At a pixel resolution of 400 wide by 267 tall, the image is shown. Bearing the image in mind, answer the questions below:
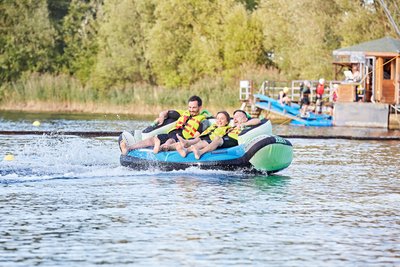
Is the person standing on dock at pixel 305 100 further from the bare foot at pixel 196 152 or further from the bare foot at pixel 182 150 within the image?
the bare foot at pixel 196 152

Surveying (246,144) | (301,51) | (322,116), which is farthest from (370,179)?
(301,51)

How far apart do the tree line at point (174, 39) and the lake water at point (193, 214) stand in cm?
3195

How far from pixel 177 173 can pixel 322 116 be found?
27.0 meters

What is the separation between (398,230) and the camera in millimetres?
13695

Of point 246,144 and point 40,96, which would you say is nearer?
point 246,144

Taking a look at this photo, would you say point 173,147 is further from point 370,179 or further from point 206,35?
point 206,35

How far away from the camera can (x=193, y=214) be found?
1489cm

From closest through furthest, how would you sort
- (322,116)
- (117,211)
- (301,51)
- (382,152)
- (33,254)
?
(33,254), (117,211), (382,152), (322,116), (301,51)

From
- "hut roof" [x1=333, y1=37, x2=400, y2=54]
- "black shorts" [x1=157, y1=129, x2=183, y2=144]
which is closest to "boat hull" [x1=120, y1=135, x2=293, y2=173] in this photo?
"black shorts" [x1=157, y1=129, x2=183, y2=144]

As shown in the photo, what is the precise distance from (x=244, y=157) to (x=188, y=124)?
153 centimetres

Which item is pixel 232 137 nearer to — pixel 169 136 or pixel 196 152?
pixel 196 152

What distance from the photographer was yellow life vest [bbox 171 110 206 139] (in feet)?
67.7

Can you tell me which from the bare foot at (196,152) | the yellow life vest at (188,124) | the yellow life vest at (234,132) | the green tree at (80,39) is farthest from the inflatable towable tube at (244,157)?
the green tree at (80,39)

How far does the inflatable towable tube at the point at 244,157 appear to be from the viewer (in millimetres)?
19719
